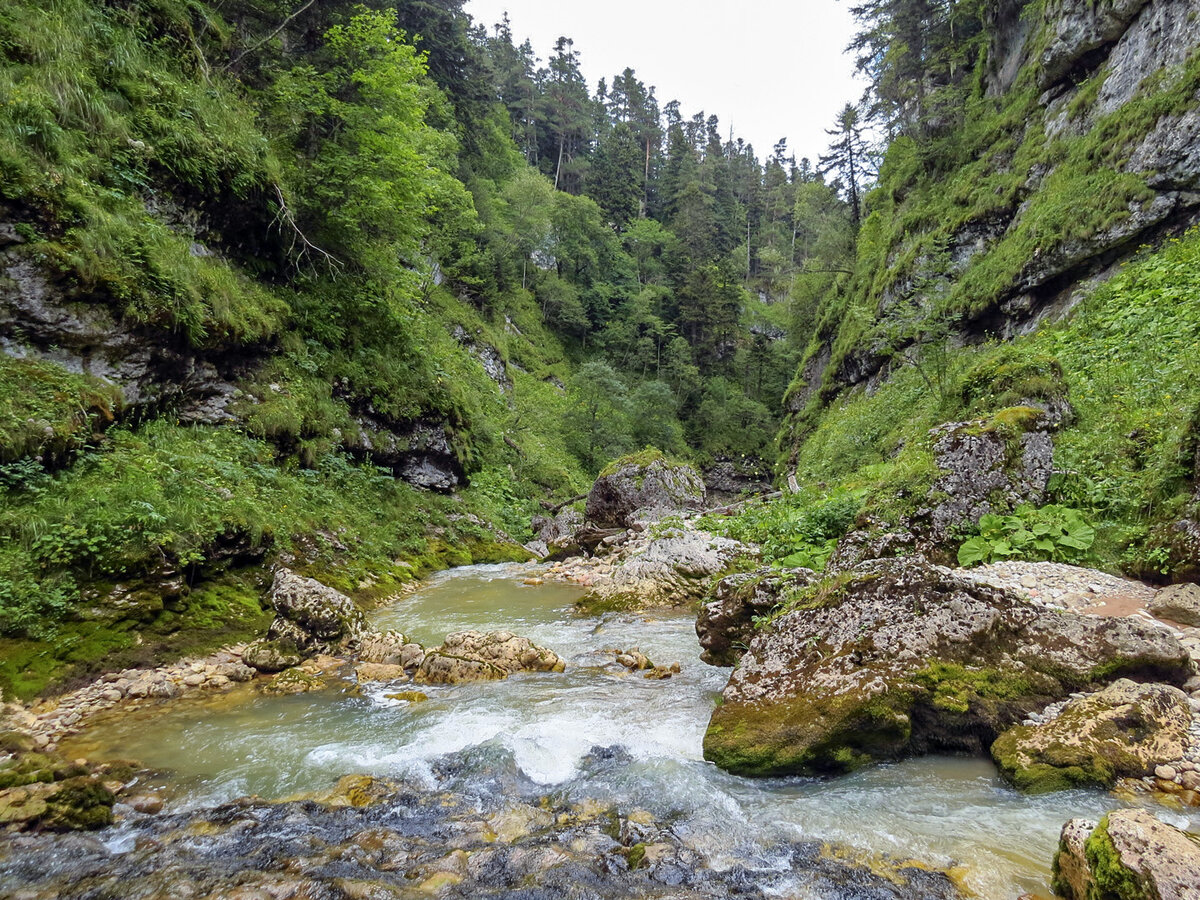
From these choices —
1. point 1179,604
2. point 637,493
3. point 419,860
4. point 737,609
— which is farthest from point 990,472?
point 637,493

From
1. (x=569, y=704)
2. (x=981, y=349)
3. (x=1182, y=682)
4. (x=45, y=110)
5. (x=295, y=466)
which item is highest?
(x=45, y=110)

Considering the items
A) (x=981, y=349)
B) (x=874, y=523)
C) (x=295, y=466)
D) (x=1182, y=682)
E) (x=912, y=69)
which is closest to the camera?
(x=1182, y=682)

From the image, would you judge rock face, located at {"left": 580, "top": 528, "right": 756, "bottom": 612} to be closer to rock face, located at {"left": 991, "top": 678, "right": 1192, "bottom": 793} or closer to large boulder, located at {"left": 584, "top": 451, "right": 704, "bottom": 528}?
large boulder, located at {"left": 584, "top": 451, "right": 704, "bottom": 528}

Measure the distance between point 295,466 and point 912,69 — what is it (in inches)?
1178

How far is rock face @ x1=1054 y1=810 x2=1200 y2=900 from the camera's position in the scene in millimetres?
2295

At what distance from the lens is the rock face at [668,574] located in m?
9.83

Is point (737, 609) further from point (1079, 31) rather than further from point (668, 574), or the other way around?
point (1079, 31)

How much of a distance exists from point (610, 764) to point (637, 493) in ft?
39.3

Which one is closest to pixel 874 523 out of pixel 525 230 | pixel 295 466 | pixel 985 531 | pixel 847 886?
pixel 985 531

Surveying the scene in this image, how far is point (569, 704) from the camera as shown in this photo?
5.72m

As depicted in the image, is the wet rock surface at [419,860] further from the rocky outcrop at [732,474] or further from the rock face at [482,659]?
the rocky outcrop at [732,474]

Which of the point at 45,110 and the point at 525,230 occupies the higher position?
the point at 525,230

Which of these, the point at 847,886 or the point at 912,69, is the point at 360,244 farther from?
the point at 912,69

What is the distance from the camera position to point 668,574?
10.3m
